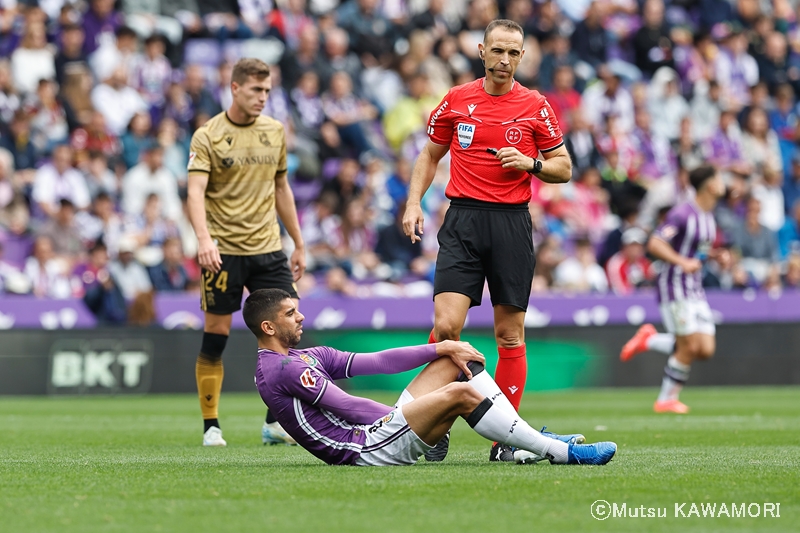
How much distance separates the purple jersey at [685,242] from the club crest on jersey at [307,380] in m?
7.12

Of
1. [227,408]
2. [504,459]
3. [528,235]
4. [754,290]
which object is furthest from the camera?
[754,290]

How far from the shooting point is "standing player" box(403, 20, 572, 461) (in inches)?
302

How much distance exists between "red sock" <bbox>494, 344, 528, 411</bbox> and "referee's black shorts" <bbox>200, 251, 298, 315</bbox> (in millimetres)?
2037

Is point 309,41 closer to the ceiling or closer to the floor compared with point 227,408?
closer to the ceiling

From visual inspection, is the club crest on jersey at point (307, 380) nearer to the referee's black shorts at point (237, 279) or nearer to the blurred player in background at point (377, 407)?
the blurred player in background at point (377, 407)

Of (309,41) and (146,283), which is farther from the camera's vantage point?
(309,41)

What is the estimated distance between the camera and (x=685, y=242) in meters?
13.1

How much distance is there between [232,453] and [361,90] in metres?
14.0

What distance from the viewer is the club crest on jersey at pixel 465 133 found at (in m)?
7.85

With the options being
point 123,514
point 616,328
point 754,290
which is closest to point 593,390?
point 616,328

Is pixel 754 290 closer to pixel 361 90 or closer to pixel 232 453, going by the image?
pixel 361 90

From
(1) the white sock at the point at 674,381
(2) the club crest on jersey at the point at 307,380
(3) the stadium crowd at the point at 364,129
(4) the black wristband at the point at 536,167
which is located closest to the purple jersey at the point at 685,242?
(1) the white sock at the point at 674,381

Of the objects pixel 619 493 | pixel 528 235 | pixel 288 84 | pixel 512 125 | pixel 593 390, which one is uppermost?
pixel 288 84

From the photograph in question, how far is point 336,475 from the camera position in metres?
6.41
